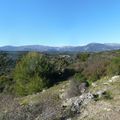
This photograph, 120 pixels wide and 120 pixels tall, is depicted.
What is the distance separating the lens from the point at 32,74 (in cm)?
3812

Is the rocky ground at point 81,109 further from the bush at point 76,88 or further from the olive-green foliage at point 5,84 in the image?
the olive-green foliage at point 5,84

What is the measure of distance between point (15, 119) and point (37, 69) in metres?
17.2

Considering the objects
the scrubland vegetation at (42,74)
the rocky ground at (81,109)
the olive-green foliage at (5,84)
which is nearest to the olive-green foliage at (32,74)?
the scrubland vegetation at (42,74)

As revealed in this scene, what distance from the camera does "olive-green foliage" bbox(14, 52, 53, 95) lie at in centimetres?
3632

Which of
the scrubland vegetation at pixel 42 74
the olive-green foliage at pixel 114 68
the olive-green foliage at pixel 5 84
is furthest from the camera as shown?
the olive-green foliage at pixel 5 84

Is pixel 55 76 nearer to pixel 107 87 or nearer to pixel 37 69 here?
pixel 37 69

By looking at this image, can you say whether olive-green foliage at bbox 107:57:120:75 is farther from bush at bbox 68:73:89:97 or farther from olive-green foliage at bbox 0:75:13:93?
olive-green foliage at bbox 0:75:13:93

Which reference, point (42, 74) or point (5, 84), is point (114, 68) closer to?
point (42, 74)

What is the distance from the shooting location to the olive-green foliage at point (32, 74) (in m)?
36.3

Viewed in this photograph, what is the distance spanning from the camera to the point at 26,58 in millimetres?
39250

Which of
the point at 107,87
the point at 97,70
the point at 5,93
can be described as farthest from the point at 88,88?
the point at 5,93

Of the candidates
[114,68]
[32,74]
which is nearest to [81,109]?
[114,68]

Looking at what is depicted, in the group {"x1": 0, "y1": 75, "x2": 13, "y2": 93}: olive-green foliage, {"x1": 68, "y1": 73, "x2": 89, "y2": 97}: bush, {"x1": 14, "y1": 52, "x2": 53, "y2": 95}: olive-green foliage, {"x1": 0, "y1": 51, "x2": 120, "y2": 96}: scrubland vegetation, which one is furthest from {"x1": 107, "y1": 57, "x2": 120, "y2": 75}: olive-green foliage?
{"x1": 0, "y1": 75, "x2": 13, "y2": 93}: olive-green foliage

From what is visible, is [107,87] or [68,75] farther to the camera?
[68,75]
